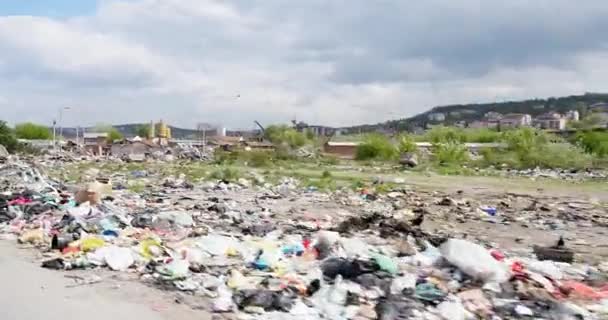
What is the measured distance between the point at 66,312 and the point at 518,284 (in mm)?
4194

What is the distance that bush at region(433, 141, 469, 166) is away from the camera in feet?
185

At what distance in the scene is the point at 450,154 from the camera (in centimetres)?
5750

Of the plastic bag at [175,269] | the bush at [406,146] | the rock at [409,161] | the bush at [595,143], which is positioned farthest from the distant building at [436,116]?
the plastic bag at [175,269]

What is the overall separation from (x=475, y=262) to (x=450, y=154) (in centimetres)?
5187

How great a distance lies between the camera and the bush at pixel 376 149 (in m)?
66.8

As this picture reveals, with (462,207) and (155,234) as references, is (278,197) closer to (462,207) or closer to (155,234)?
(462,207)

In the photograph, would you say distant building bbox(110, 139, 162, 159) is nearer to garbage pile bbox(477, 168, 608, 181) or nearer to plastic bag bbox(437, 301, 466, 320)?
garbage pile bbox(477, 168, 608, 181)

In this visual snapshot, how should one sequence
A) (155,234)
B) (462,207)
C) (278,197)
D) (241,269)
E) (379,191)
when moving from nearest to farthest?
(241,269)
(155,234)
(462,207)
(278,197)
(379,191)

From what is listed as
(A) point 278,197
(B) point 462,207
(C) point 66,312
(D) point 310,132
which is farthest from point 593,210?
(D) point 310,132

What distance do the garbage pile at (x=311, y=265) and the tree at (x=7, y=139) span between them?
45.7 meters

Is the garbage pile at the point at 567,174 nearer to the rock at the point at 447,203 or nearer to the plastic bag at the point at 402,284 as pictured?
the rock at the point at 447,203

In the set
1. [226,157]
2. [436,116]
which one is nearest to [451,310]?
[226,157]

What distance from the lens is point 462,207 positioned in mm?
17703

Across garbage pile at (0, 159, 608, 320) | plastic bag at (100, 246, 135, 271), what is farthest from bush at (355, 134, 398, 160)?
plastic bag at (100, 246, 135, 271)
